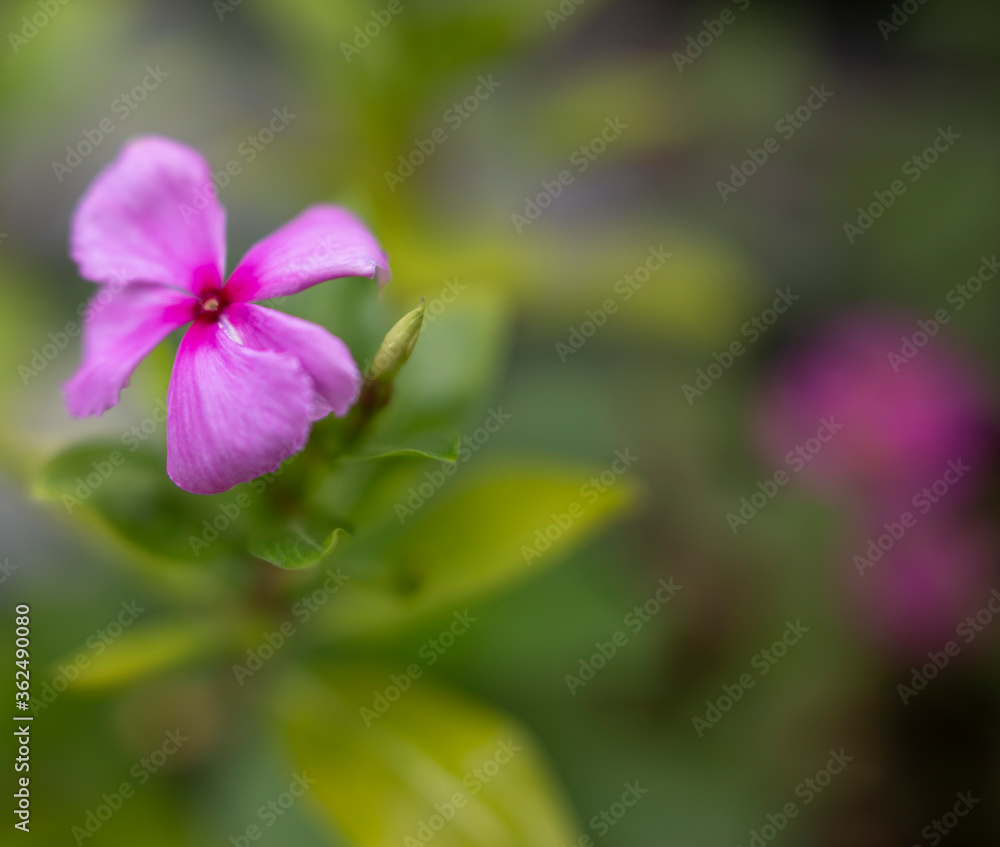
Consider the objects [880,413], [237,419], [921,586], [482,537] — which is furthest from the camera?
[880,413]

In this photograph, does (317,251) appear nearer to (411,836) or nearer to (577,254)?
(411,836)

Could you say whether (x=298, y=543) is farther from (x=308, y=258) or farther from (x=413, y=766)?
(x=413, y=766)

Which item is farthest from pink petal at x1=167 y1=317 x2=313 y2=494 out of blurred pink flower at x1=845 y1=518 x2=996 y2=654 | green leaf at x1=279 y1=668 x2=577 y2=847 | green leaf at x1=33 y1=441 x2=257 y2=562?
blurred pink flower at x1=845 y1=518 x2=996 y2=654

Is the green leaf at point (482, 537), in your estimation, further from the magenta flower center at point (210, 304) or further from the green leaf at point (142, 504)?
the magenta flower center at point (210, 304)

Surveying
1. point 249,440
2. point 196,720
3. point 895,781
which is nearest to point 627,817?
point 895,781

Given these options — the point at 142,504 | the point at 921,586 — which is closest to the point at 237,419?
the point at 142,504

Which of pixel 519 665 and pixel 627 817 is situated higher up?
pixel 519 665
